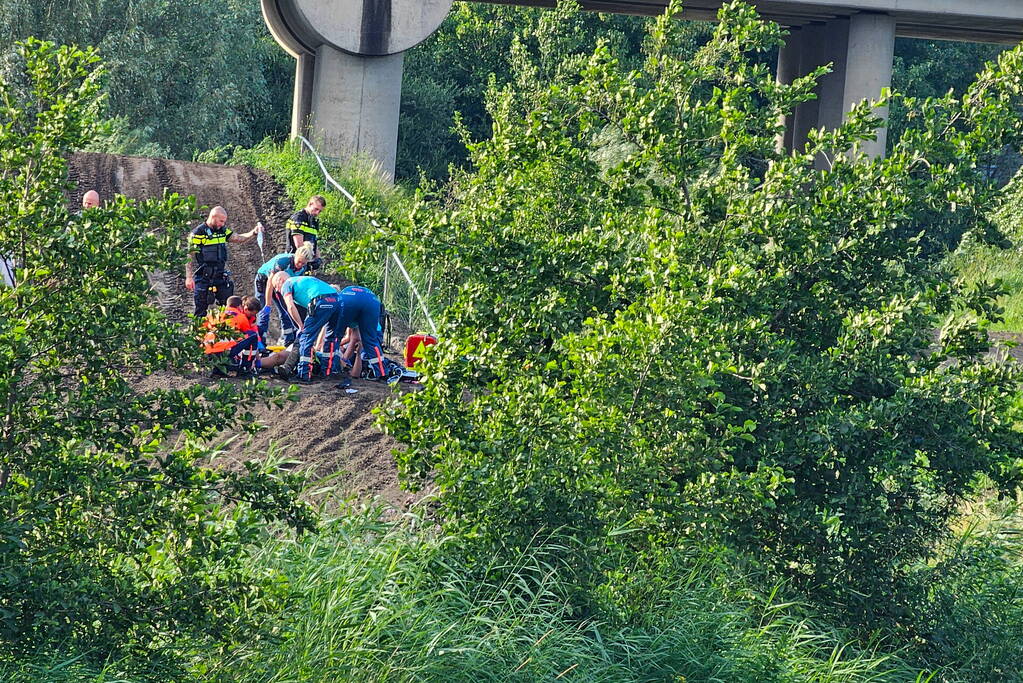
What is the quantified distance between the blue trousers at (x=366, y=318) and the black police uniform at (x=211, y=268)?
1765mm

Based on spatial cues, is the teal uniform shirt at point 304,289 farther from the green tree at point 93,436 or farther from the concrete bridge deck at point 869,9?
the concrete bridge deck at point 869,9

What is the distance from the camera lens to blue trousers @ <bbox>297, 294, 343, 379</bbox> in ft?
41.1

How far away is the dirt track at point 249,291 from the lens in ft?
34.0

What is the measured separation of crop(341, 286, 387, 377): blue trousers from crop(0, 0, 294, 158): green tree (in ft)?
50.3

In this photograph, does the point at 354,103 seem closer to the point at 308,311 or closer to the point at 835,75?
the point at 835,75

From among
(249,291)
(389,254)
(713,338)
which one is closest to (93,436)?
(713,338)

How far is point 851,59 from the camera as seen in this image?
94.4 feet

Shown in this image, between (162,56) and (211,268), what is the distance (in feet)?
59.7

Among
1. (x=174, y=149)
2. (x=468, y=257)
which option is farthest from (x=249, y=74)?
(x=468, y=257)

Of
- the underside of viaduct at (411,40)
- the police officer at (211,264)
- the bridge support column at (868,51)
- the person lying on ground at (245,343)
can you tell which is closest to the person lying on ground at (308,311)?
the person lying on ground at (245,343)

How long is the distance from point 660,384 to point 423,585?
1.62 m

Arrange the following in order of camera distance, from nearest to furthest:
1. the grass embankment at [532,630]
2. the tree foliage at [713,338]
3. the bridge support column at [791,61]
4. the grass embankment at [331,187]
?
the grass embankment at [532,630] → the tree foliage at [713,338] → the grass embankment at [331,187] → the bridge support column at [791,61]

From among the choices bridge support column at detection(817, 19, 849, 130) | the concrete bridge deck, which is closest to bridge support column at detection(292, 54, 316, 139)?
the concrete bridge deck

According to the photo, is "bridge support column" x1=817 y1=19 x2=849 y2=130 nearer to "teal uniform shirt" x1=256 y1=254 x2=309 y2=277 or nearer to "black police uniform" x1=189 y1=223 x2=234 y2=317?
"black police uniform" x1=189 y1=223 x2=234 y2=317
